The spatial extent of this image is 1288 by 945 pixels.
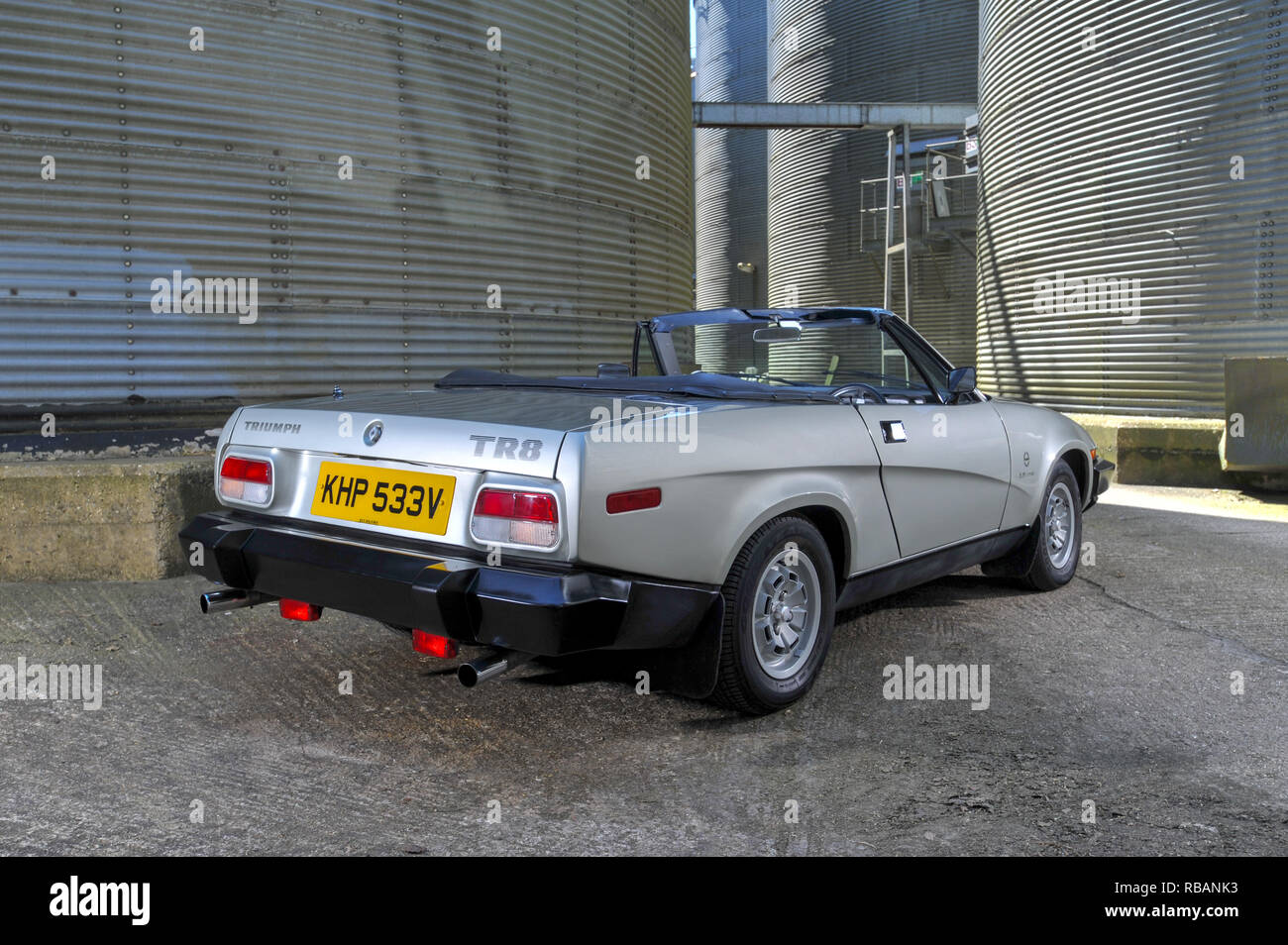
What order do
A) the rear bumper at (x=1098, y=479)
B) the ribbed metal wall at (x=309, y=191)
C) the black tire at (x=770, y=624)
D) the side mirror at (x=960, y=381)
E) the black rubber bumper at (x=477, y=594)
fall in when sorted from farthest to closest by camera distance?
the ribbed metal wall at (x=309, y=191), the rear bumper at (x=1098, y=479), the side mirror at (x=960, y=381), the black tire at (x=770, y=624), the black rubber bumper at (x=477, y=594)

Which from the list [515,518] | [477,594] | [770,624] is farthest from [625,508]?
[770,624]

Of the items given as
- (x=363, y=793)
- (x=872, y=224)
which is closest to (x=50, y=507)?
(x=363, y=793)

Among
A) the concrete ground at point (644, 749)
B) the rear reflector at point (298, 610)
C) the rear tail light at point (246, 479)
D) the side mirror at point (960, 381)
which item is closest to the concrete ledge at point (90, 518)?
the concrete ground at point (644, 749)

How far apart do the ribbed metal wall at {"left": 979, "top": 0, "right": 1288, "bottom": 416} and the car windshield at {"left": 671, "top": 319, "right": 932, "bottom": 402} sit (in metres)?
5.86

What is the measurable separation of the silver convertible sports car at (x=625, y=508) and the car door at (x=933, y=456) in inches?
0.5

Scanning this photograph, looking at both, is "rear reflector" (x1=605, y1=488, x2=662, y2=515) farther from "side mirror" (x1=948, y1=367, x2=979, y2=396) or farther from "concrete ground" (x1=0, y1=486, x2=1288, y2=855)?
"side mirror" (x1=948, y1=367, x2=979, y2=396)

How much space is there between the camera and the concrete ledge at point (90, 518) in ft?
17.6

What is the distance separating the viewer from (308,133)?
7.01 meters

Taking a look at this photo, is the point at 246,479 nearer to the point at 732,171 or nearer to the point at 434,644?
the point at 434,644

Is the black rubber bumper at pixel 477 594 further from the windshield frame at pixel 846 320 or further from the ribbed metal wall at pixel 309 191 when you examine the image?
the ribbed metal wall at pixel 309 191

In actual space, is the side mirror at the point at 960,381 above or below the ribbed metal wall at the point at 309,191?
below

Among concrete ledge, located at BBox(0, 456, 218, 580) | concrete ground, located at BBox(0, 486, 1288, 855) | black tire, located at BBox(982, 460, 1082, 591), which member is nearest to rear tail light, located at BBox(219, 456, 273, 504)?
concrete ground, located at BBox(0, 486, 1288, 855)

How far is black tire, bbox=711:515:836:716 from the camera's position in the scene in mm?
3125
